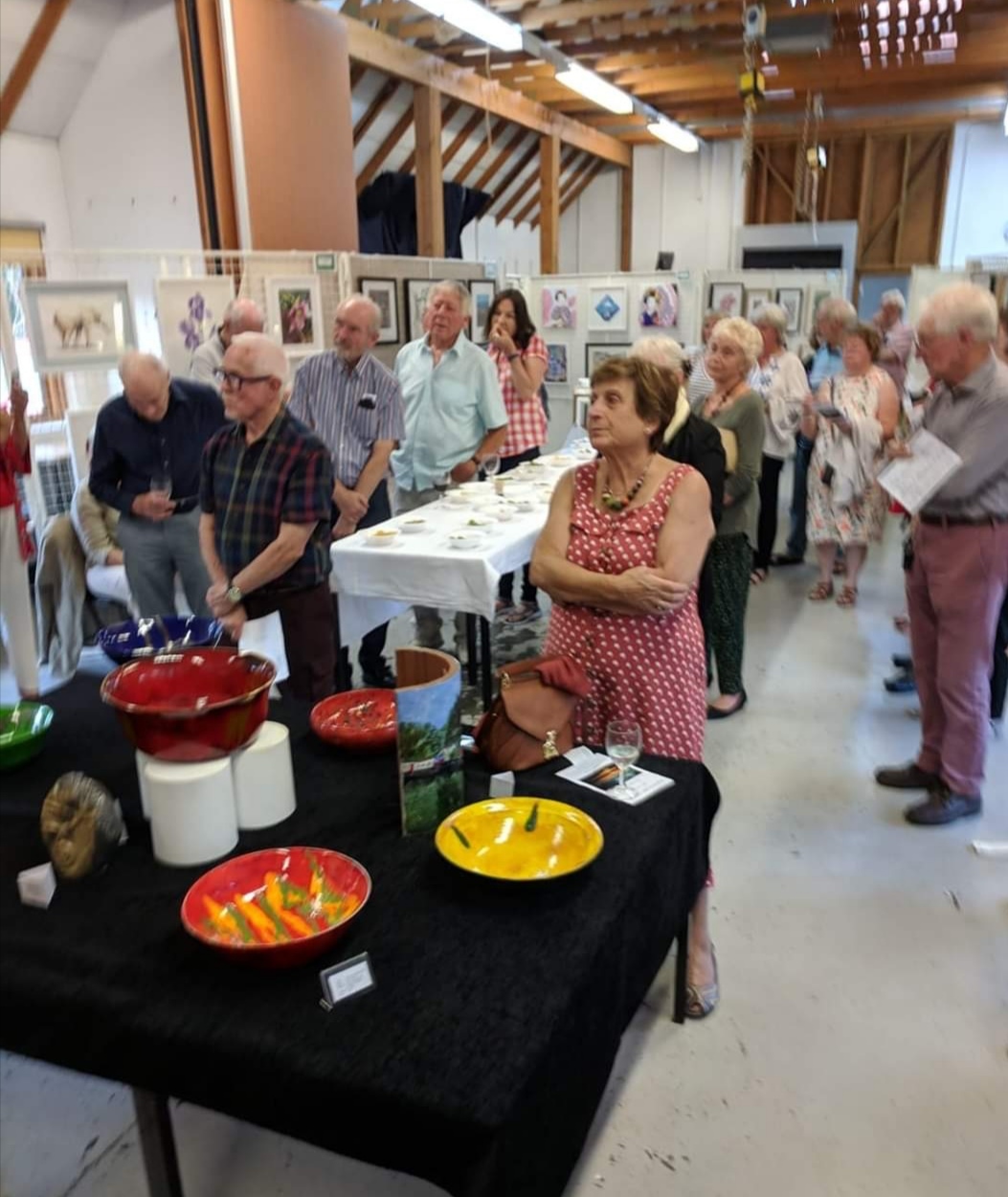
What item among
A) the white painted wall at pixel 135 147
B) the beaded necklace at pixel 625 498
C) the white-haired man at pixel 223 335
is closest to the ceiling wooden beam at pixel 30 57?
the white painted wall at pixel 135 147

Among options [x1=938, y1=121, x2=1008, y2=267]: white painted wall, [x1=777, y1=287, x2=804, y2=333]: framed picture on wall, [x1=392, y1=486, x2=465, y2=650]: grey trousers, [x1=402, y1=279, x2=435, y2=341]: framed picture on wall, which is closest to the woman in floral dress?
[x1=392, y1=486, x2=465, y2=650]: grey trousers

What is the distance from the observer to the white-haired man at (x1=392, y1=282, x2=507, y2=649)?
3.97 m

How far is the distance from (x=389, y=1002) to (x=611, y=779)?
0.64m

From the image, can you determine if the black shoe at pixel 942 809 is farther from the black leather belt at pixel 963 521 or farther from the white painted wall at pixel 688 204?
the white painted wall at pixel 688 204

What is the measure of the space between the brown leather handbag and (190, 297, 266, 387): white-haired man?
8.32 feet

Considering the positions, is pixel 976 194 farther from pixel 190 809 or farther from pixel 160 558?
pixel 190 809

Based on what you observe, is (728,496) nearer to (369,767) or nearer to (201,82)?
(369,767)

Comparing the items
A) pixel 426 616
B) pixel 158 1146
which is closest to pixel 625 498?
pixel 158 1146

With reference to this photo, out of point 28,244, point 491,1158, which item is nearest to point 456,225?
point 28,244

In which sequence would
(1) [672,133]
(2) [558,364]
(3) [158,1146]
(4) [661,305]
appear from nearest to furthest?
(3) [158,1146] < (4) [661,305] < (2) [558,364] < (1) [672,133]

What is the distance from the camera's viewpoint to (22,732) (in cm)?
176

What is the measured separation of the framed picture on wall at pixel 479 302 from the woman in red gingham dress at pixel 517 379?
2.36m

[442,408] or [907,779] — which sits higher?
[442,408]

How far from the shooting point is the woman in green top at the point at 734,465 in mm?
3357
